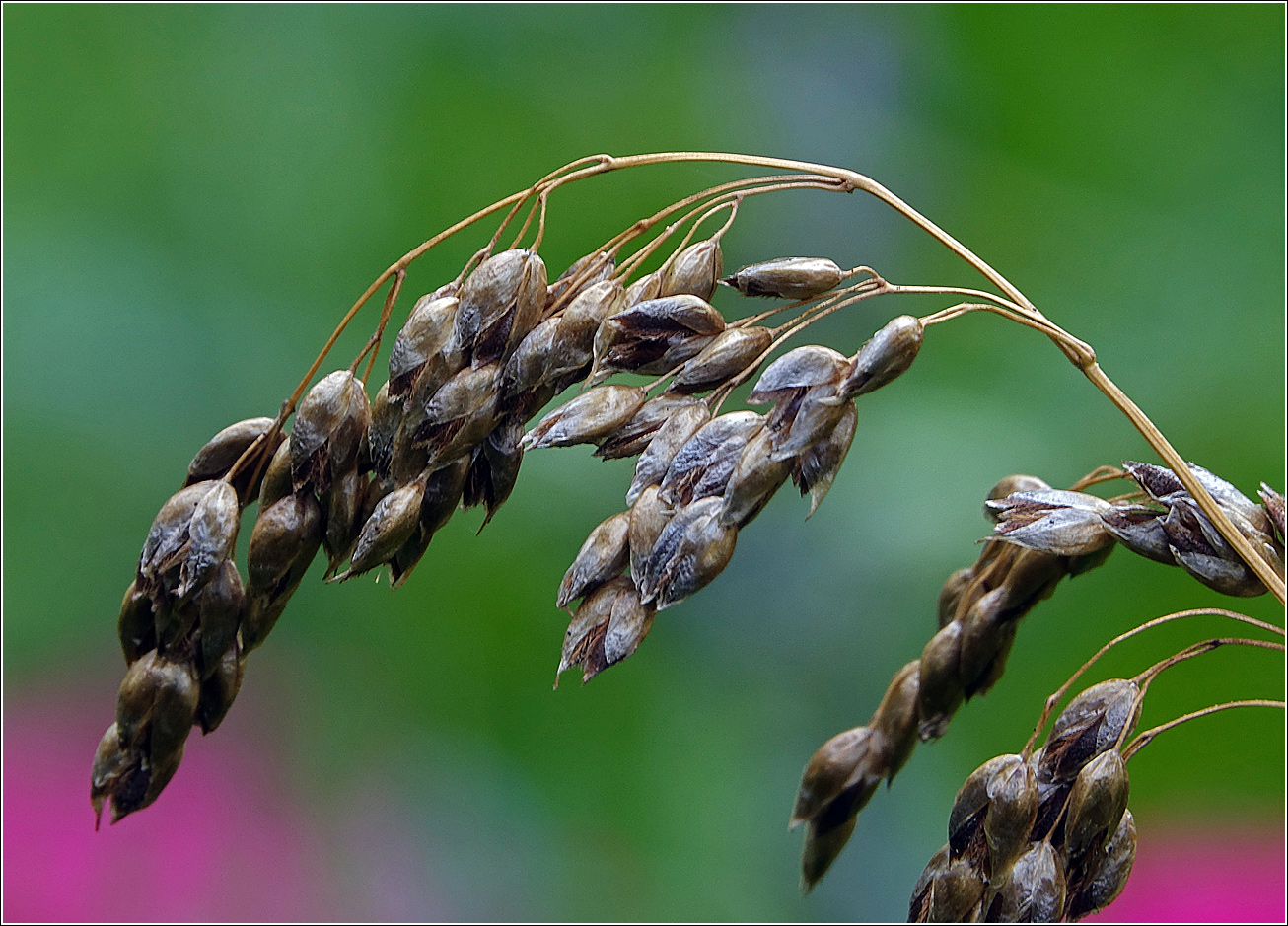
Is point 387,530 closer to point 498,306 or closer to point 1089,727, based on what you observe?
point 498,306

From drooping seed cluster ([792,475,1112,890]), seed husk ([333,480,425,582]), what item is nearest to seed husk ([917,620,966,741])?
drooping seed cluster ([792,475,1112,890])

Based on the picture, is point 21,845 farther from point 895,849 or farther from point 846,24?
point 846,24

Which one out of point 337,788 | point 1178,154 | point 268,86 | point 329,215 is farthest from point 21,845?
point 1178,154

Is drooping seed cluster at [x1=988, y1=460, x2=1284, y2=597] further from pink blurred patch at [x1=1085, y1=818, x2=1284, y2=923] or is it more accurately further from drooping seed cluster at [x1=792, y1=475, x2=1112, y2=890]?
pink blurred patch at [x1=1085, y1=818, x2=1284, y2=923]

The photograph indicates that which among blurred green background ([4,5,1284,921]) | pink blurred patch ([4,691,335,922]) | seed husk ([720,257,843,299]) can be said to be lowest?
pink blurred patch ([4,691,335,922])

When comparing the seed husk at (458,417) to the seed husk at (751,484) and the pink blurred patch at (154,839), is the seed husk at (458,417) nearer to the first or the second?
the seed husk at (751,484)

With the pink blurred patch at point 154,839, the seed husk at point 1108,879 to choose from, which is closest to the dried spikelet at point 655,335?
the seed husk at point 1108,879
